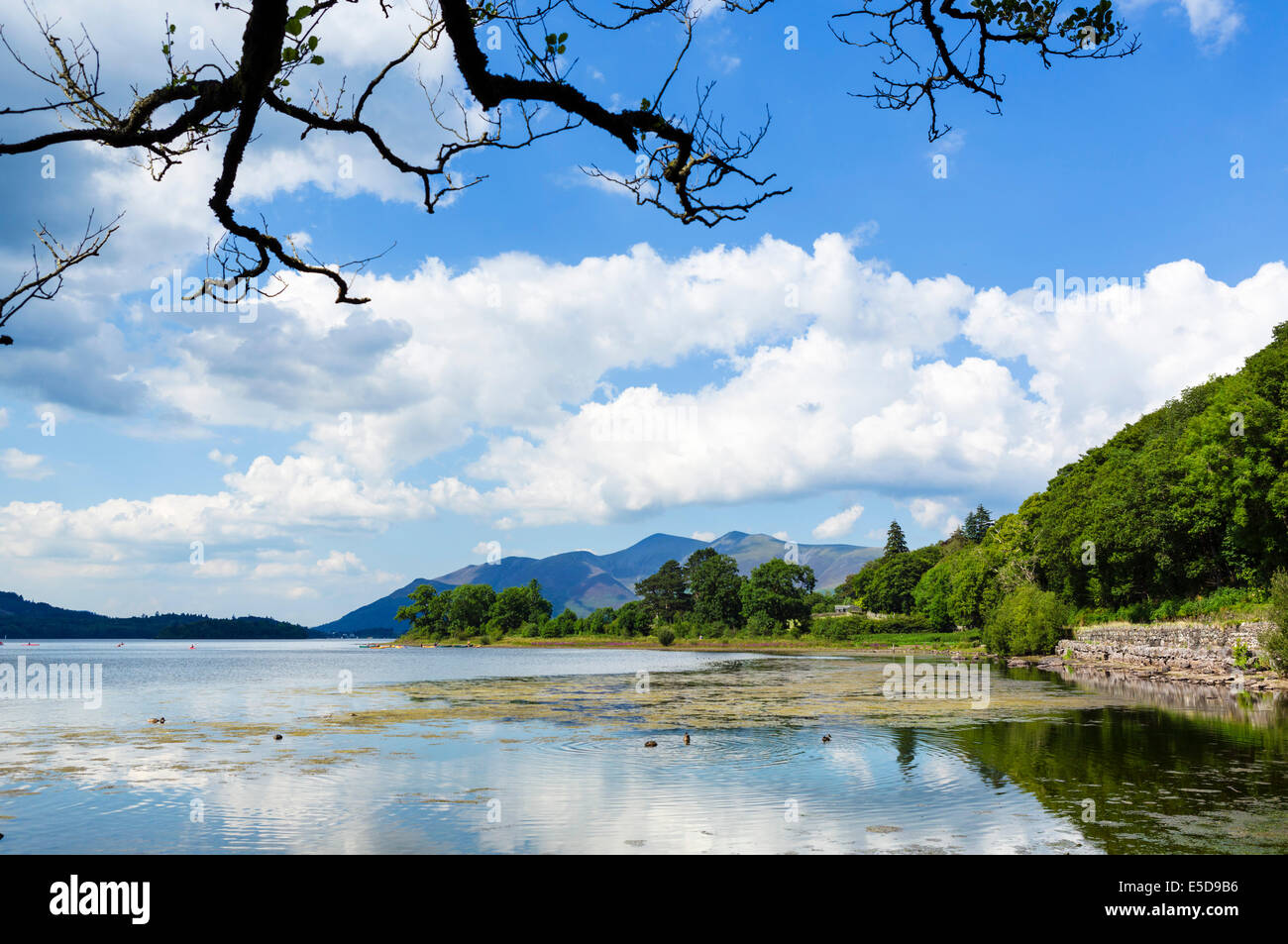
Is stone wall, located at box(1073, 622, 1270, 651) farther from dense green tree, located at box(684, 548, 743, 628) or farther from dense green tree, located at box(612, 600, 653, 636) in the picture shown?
dense green tree, located at box(612, 600, 653, 636)

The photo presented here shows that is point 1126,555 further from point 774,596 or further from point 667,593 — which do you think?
point 667,593

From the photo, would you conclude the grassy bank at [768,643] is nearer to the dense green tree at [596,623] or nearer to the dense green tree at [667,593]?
the dense green tree at [596,623]

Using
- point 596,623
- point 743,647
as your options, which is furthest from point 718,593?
point 596,623

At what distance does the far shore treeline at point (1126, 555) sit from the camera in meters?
42.4

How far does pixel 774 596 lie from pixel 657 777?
337 feet

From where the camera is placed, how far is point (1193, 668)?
43219 millimetres

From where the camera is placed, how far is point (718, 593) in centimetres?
12625

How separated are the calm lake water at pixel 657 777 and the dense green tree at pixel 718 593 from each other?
91928mm

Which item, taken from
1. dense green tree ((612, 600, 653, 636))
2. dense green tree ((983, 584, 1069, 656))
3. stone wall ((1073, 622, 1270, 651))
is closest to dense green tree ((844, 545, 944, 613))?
dense green tree ((612, 600, 653, 636))

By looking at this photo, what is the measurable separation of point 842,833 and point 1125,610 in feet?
186

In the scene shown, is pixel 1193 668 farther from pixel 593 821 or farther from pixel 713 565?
pixel 713 565

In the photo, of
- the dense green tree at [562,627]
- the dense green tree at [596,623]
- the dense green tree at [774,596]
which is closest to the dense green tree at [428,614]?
the dense green tree at [562,627]
